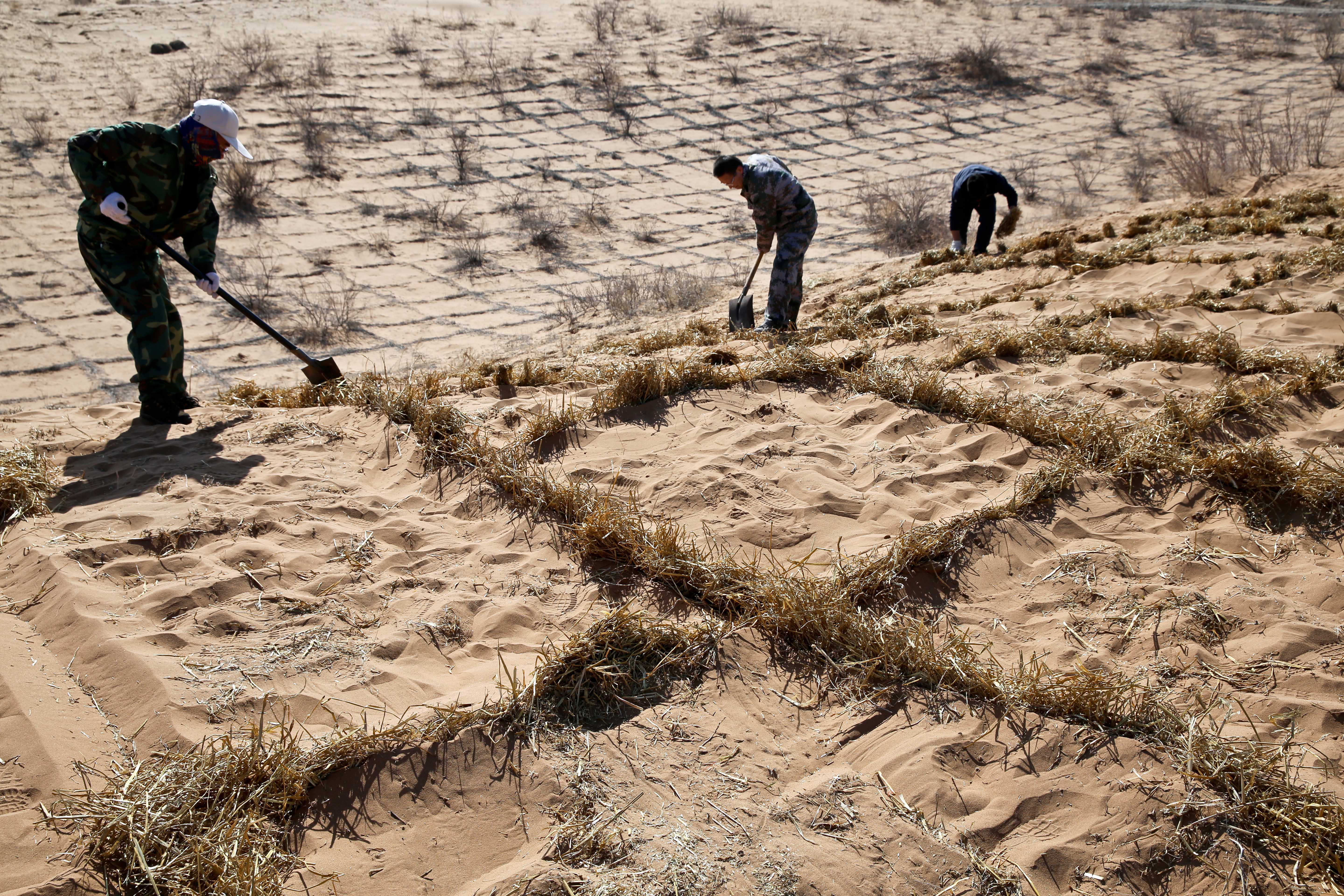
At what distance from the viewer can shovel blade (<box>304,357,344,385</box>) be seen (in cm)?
491

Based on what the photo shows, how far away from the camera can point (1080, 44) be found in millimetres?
14711

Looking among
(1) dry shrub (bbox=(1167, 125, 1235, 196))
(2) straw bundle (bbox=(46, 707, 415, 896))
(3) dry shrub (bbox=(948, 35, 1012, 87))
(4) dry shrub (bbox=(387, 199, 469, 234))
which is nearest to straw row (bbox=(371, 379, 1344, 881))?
(2) straw bundle (bbox=(46, 707, 415, 896))

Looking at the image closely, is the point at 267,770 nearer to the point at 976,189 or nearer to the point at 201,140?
the point at 201,140

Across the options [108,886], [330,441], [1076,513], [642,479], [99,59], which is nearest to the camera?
[108,886]

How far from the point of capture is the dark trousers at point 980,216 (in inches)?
287

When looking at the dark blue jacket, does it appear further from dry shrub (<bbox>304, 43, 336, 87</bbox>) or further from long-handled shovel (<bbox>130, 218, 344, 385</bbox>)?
dry shrub (<bbox>304, 43, 336, 87</bbox>)

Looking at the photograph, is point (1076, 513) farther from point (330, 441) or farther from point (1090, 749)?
point (330, 441)

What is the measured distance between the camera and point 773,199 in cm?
592

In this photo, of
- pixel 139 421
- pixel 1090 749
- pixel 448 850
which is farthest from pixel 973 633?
pixel 139 421

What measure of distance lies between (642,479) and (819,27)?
42.7 feet

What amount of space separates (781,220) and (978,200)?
7.23 feet

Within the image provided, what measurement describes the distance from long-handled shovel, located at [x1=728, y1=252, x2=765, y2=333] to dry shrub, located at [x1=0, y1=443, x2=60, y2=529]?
3.76m

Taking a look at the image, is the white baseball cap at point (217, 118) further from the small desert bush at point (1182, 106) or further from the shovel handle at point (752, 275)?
the small desert bush at point (1182, 106)

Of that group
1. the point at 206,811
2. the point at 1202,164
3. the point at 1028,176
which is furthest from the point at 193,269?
the point at 1028,176
